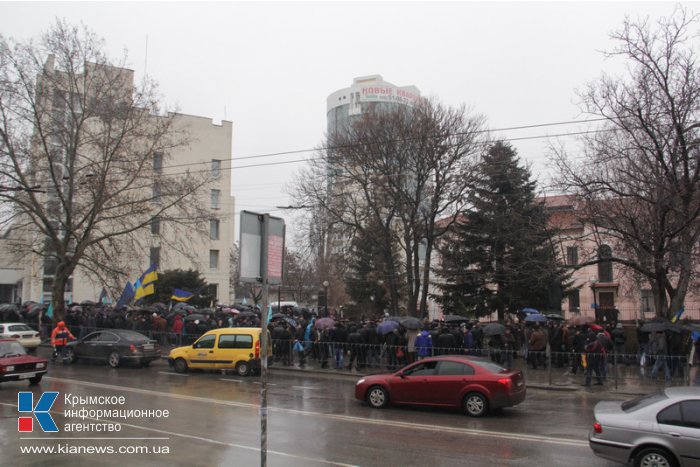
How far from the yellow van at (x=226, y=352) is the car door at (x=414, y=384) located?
24.6ft

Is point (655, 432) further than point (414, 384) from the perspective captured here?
No

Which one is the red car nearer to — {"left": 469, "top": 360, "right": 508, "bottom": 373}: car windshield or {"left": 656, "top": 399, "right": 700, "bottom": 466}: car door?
{"left": 469, "top": 360, "right": 508, "bottom": 373}: car windshield

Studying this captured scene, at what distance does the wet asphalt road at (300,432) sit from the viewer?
9.04m

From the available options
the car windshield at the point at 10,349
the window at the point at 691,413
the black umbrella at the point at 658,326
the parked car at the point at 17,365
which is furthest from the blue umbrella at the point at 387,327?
the window at the point at 691,413

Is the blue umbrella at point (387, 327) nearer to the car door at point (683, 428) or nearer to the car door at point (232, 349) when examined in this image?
the car door at point (232, 349)

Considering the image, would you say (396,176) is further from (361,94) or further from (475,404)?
(361,94)

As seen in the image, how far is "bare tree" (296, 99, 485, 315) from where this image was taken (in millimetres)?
30328

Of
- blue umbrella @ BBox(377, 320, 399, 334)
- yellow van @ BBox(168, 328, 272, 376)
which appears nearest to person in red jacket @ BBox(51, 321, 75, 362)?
yellow van @ BBox(168, 328, 272, 376)

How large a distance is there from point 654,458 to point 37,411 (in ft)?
40.3

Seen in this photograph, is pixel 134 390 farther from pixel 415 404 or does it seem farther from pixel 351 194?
pixel 351 194

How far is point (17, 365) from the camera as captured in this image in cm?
1605

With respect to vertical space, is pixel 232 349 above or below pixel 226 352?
above

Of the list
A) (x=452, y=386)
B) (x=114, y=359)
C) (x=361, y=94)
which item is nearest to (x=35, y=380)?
(x=114, y=359)

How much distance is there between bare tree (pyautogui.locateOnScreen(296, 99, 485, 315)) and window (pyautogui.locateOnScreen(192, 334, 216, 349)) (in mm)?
13336
